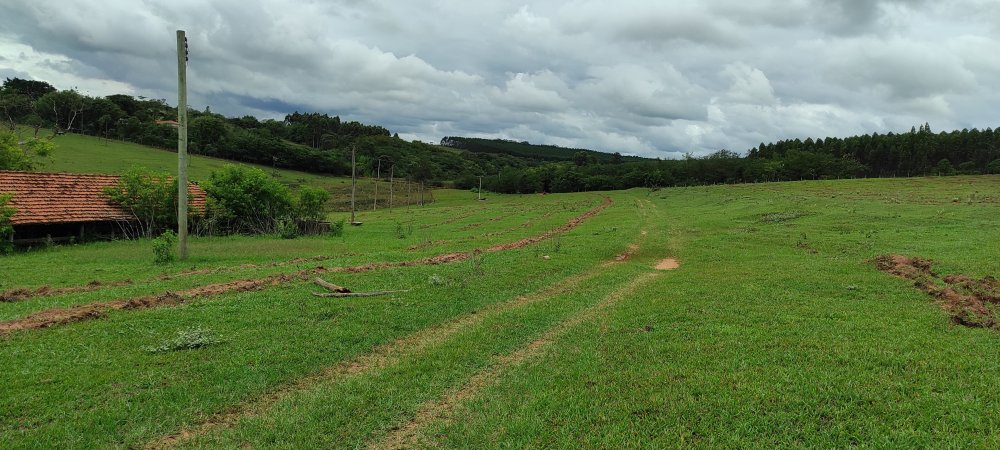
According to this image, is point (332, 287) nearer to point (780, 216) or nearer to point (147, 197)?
point (147, 197)

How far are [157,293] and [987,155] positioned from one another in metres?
143

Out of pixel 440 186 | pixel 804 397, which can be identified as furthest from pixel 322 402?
pixel 440 186

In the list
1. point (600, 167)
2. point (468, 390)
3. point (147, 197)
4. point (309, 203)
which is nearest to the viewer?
point (468, 390)

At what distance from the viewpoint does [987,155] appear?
104 m

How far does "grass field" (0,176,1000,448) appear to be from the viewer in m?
6.34

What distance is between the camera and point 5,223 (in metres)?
25.3

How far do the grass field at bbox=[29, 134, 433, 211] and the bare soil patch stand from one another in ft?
206

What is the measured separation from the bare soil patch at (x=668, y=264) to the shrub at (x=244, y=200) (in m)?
28.1

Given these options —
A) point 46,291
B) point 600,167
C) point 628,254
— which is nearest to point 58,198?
point 46,291

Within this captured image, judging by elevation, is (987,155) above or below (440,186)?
above

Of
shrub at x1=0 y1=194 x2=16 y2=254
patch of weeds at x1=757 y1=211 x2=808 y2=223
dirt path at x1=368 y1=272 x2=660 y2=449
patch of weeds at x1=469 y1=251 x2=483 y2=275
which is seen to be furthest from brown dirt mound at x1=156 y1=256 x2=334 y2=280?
patch of weeds at x1=757 y1=211 x2=808 y2=223

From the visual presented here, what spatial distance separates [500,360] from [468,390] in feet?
4.72

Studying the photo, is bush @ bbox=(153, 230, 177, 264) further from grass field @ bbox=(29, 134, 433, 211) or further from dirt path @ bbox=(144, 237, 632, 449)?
grass field @ bbox=(29, 134, 433, 211)

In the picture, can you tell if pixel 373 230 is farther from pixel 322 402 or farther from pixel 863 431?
pixel 863 431
